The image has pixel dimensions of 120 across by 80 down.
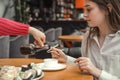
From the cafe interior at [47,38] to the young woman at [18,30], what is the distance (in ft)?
0.23

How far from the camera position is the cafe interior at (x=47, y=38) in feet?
5.47

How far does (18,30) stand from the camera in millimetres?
2119

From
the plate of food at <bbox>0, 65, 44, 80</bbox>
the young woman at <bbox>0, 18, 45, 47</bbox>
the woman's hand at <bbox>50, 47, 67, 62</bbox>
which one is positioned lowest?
the plate of food at <bbox>0, 65, 44, 80</bbox>

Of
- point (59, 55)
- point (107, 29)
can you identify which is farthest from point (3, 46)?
point (107, 29)

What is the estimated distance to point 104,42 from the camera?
6.15ft

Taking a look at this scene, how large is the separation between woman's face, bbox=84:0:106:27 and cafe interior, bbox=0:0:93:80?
0.34m

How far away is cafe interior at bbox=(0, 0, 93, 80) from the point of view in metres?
1.67

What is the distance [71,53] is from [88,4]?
5.87 feet

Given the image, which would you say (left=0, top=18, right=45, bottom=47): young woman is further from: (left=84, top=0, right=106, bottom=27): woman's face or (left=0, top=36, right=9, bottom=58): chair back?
(left=0, top=36, right=9, bottom=58): chair back

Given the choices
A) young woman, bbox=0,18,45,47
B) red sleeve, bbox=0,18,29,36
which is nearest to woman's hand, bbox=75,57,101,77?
young woman, bbox=0,18,45,47

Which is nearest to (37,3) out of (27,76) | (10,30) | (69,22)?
(69,22)

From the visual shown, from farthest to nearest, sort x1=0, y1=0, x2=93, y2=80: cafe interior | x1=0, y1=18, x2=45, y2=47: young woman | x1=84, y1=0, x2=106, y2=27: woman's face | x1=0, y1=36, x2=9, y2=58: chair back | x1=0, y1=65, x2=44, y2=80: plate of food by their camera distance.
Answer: x1=0, y1=36, x2=9, y2=58: chair back
x1=0, y1=18, x2=45, y2=47: young woman
x1=84, y1=0, x2=106, y2=27: woman's face
x1=0, y1=0, x2=93, y2=80: cafe interior
x1=0, y1=65, x2=44, y2=80: plate of food

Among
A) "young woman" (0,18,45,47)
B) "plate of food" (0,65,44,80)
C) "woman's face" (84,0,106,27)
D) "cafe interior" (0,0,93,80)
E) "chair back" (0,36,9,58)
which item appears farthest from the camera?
"chair back" (0,36,9,58)

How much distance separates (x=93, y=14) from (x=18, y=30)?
2.09 feet
